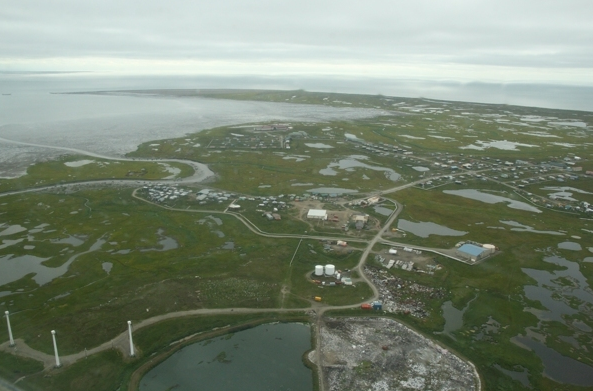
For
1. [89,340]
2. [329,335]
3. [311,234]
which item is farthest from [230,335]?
[311,234]

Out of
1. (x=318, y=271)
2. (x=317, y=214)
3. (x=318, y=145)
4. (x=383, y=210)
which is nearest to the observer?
(x=318, y=271)

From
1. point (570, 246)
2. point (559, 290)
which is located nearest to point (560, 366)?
point (559, 290)

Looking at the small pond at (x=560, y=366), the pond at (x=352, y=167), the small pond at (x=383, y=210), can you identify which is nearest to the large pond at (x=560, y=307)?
the small pond at (x=560, y=366)

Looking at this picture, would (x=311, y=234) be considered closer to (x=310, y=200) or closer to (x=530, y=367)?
(x=310, y=200)

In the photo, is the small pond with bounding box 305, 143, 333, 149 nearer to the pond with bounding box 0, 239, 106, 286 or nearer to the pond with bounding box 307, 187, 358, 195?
the pond with bounding box 307, 187, 358, 195

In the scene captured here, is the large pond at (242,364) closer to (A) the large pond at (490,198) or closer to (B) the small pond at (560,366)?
(B) the small pond at (560,366)

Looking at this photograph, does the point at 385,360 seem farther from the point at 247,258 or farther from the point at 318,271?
the point at 247,258

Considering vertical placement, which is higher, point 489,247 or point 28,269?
point 489,247
